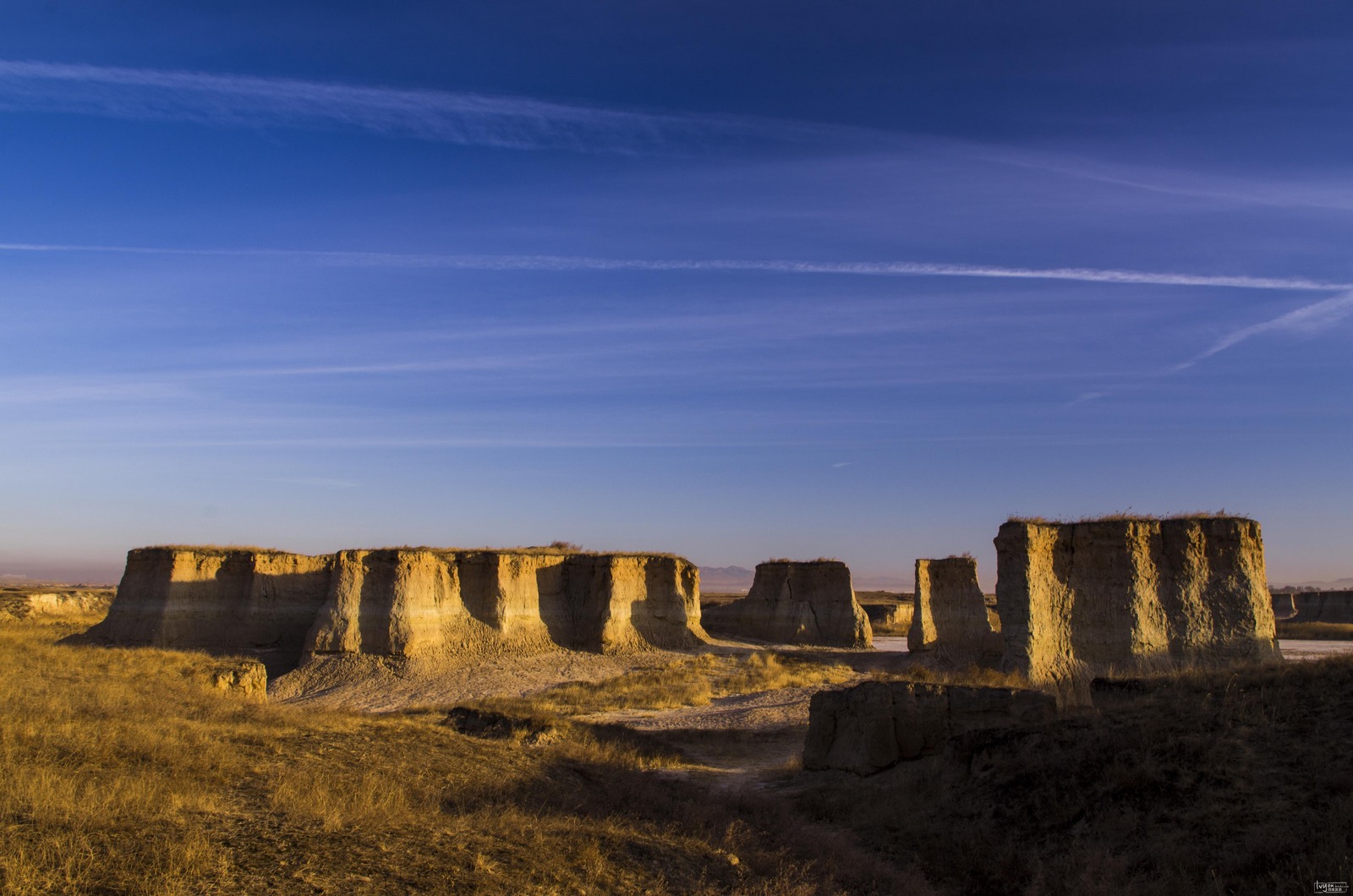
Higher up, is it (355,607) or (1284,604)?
(355,607)

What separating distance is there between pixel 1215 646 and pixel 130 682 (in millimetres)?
23528

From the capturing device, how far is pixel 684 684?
29219 millimetres

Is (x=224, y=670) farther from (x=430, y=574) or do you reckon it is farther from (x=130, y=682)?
(x=430, y=574)

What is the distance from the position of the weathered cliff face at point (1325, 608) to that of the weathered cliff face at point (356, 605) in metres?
52.2

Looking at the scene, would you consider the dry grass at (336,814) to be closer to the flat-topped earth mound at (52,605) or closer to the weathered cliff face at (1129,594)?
the weathered cliff face at (1129,594)

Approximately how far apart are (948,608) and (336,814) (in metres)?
32.5

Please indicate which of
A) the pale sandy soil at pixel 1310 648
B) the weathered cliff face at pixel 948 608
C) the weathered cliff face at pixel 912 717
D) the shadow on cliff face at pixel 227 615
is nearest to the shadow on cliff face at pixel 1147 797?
the weathered cliff face at pixel 912 717

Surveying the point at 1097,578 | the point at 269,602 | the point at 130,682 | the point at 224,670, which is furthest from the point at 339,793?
the point at 269,602

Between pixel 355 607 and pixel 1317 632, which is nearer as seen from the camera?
pixel 355 607

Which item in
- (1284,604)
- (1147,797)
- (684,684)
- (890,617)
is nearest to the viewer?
(1147,797)

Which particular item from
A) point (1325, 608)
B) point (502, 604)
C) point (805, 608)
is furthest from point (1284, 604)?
point (502, 604)

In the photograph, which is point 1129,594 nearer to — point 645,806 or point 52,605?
point 645,806

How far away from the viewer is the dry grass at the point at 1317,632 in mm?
45688

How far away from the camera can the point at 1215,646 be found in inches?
773
